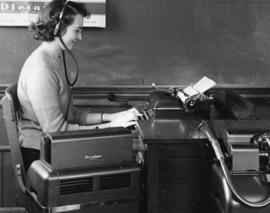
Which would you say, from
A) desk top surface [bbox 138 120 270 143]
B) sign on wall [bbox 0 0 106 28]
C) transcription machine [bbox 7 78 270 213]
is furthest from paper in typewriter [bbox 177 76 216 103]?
sign on wall [bbox 0 0 106 28]

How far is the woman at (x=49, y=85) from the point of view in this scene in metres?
2.79

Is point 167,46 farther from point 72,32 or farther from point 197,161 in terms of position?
point 197,161

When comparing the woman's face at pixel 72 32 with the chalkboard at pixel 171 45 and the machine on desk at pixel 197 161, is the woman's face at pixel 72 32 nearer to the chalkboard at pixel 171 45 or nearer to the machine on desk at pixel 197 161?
the machine on desk at pixel 197 161

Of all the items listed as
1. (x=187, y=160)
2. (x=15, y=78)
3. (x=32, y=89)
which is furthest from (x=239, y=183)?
(x=15, y=78)

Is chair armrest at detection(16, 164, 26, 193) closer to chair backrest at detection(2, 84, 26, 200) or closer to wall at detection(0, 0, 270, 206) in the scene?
chair backrest at detection(2, 84, 26, 200)

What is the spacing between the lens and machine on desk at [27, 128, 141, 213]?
2.16 meters

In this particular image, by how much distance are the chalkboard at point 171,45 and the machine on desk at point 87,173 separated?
148cm

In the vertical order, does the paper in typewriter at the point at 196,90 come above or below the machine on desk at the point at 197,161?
above

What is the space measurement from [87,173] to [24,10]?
175cm

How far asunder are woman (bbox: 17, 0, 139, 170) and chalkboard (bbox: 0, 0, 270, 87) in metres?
0.65

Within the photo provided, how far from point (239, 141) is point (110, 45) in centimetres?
174

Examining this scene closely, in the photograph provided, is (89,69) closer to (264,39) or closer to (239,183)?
(264,39)

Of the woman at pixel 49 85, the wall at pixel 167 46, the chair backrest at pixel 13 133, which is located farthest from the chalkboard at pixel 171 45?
the chair backrest at pixel 13 133

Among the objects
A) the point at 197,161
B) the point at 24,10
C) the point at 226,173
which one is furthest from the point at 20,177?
the point at 24,10
